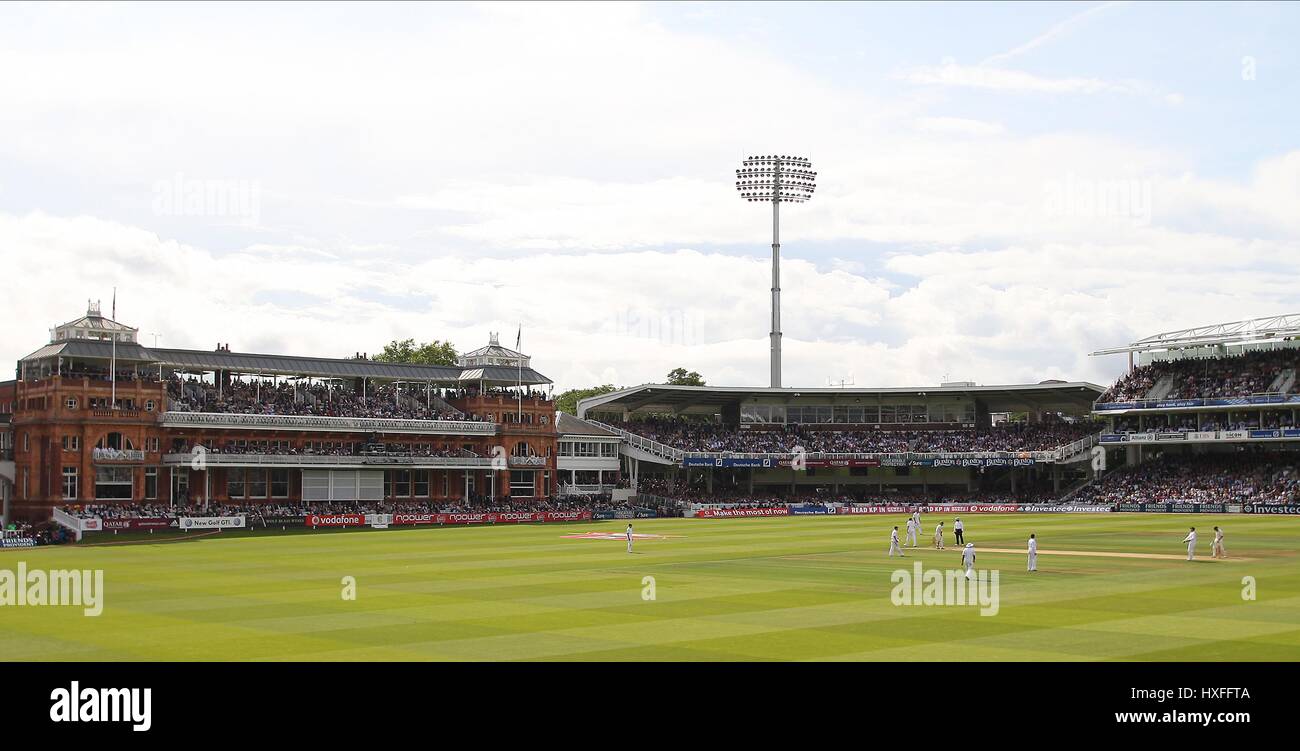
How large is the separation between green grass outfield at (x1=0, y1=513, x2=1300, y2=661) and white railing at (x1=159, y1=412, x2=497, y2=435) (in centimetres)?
2203

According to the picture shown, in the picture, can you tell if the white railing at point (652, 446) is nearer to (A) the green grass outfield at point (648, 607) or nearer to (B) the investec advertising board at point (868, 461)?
(B) the investec advertising board at point (868, 461)

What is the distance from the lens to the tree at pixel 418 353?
117250 millimetres

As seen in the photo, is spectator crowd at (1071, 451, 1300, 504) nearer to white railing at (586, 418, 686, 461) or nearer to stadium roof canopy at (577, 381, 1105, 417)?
stadium roof canopy at (577, 381, 1105, 417)

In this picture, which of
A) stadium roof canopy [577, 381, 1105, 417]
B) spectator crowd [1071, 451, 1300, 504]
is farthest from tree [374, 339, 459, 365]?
spectator crowd [1071, 451, 1300, 504]

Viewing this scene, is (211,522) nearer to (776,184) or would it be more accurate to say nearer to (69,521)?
(69,521)

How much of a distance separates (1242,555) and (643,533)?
2746cm

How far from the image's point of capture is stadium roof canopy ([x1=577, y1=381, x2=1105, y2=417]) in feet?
327

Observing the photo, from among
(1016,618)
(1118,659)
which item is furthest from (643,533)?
(1118,659)

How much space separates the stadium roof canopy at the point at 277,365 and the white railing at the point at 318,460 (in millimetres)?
6400

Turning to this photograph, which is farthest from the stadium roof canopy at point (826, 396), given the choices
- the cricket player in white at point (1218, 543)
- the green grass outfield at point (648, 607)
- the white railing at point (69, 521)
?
the cricket player in white at point (1218, 543)

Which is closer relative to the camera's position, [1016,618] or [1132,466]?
[1016,618]
